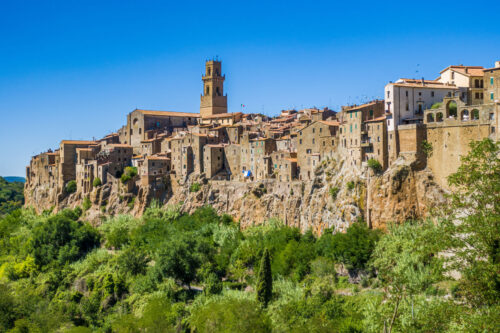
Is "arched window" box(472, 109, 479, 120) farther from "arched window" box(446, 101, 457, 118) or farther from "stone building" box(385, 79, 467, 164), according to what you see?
"stone building" box(385, 79, 467, 164)

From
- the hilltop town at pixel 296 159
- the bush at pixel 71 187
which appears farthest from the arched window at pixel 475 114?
the bush at pixel 71 187

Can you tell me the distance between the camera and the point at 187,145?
7531 centimetres

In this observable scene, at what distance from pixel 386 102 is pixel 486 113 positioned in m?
10.6

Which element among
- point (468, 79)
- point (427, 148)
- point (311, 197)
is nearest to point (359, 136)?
point (427, 148)

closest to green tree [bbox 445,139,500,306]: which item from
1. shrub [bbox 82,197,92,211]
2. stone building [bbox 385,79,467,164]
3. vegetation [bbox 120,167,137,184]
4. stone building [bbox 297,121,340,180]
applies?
stone building [bbox 385,79,467,164]

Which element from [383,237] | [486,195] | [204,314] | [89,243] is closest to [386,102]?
[383,237]

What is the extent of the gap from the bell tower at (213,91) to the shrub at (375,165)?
5190cm

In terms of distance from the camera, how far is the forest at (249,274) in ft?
76.4

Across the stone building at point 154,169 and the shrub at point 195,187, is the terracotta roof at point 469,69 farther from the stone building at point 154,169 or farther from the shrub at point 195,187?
the stone building at point 154,169

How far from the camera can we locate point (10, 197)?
137m

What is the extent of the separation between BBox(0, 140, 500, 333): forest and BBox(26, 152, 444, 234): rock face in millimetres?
1382

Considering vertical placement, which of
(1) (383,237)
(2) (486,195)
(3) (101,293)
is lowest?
(3) (101,293)

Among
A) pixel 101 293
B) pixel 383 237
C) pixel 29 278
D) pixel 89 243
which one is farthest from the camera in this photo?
pixel 89 243

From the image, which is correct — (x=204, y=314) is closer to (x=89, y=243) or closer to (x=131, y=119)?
(x=89, y=243)
